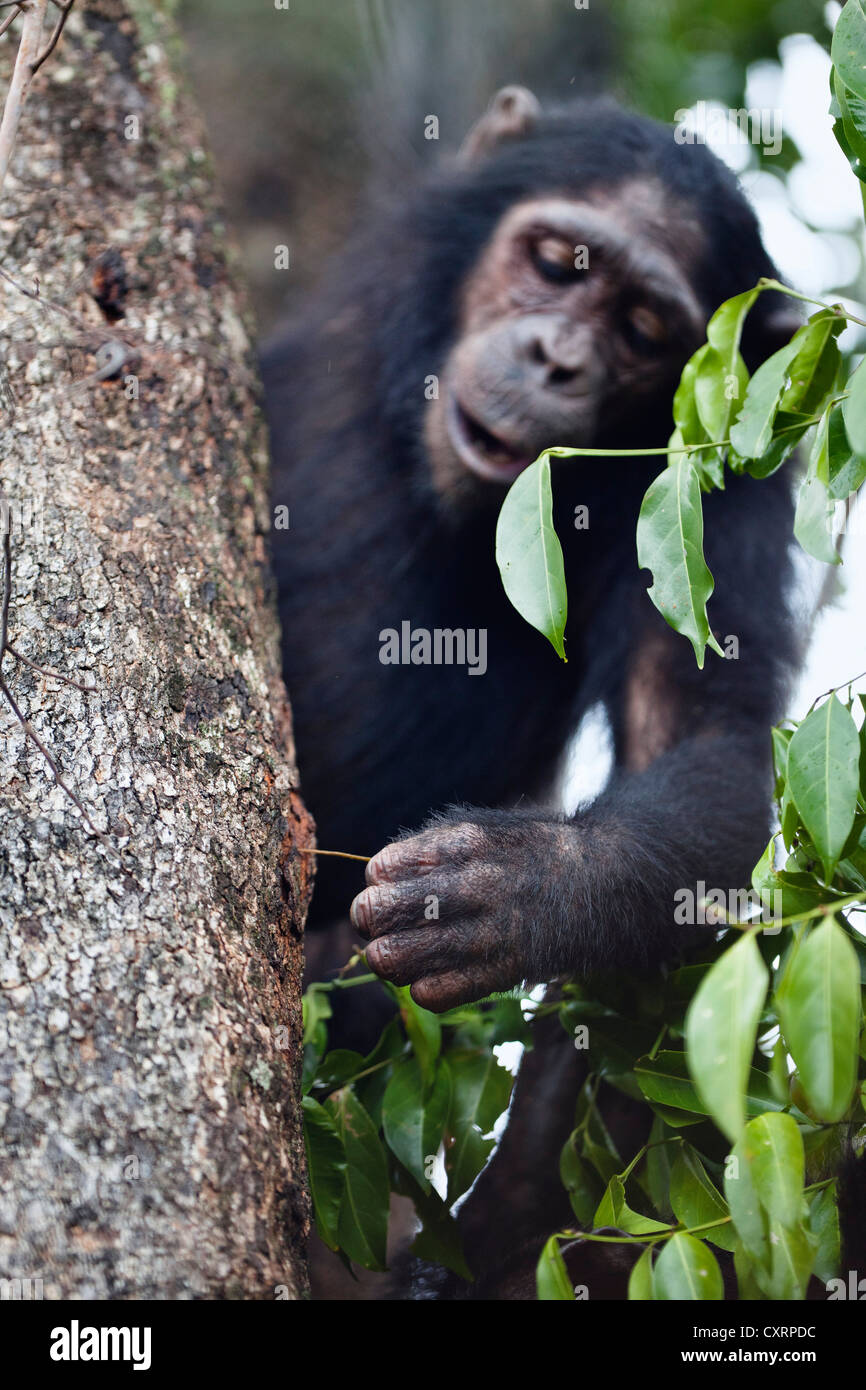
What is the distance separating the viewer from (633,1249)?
3.03 meters

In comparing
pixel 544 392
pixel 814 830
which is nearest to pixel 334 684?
pixel 544 392

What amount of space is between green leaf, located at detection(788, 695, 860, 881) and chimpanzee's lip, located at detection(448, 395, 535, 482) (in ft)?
7.33

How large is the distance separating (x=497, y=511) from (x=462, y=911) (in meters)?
1.92

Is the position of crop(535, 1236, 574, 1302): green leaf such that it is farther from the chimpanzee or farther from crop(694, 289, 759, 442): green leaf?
the chimpanzee

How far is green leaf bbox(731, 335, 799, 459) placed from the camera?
211 cm

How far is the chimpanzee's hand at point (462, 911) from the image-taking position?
2.60 m

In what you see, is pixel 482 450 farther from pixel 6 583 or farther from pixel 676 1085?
pixel 676 1085

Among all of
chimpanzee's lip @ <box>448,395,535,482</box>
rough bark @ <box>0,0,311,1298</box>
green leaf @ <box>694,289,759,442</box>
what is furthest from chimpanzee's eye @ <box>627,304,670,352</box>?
green leaf @ <box>694,289,759,442</box>

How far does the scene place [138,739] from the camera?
7.20 feet

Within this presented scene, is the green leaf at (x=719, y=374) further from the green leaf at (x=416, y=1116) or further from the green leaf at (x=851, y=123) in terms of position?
the green leaf at (x=416, y=1116)

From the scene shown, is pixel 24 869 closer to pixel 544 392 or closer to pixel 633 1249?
pixel 633 1249

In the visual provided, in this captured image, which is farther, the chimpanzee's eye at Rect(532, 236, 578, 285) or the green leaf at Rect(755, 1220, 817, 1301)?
the chimpanzee's eye at Rect(532, 236, 578, 285)

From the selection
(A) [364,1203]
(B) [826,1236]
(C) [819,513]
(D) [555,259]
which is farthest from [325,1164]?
(D) [555,259]

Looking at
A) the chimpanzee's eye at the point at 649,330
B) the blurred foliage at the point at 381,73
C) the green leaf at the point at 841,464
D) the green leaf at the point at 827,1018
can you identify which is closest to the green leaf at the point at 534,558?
the green leaf at the point at 841,464
